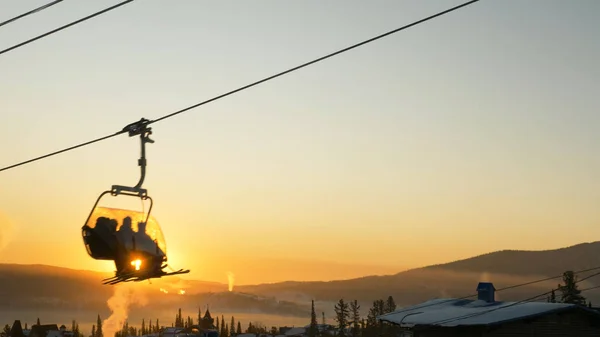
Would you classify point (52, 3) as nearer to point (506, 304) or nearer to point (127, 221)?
point (127, 221)

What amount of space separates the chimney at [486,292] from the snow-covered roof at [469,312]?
0.43 metres

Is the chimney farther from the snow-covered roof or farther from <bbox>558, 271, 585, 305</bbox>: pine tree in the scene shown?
<bbox>558, 271, 585, 305</bbox>: pine tree

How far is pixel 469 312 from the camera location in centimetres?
3884

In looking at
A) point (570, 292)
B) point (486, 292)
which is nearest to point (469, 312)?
point (486, 292)

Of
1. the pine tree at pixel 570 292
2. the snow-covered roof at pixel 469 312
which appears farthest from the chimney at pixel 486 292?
the pine tree at pixel 570 292

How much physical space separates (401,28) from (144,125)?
6190 mm

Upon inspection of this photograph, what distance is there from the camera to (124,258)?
18391 mm

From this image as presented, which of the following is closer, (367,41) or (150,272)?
(367,41)

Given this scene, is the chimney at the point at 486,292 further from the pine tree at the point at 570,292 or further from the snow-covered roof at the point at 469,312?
the pine tree at the point at 570,292

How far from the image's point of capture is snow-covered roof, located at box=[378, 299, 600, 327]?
122 feet

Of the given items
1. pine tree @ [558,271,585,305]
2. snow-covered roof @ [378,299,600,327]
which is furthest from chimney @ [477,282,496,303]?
pine tree @ [558,271,585,305]

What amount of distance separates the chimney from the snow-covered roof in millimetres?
434

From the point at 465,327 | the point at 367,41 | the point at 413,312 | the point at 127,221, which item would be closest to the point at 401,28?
the point at 367,41

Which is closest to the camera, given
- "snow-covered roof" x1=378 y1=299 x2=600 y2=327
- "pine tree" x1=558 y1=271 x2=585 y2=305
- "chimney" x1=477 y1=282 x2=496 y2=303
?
"snow-covered roof" x1=378 y1=299 x2=600 y2=327
